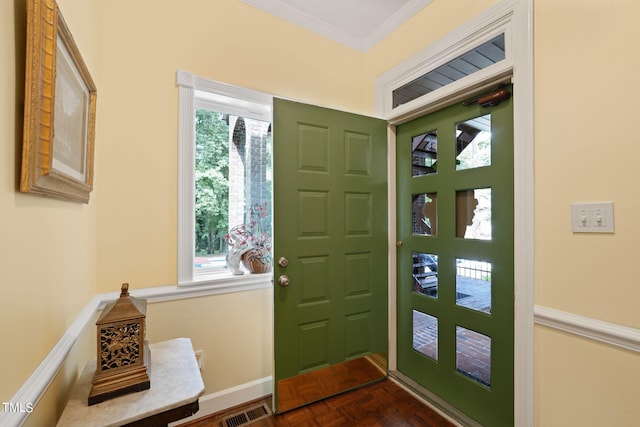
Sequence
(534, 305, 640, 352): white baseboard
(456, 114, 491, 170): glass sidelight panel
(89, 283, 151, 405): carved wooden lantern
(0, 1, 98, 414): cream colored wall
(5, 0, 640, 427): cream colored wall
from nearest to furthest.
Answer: (0, 1, 98, 414): cream colored wall → (5, 0, 640, 427): cream colored wall → (89, 283, 151, 405): carved wooden lantern → (534, 305, 640, 352): white baseboard → (456, 114, 491, 170): glass sidelight panel

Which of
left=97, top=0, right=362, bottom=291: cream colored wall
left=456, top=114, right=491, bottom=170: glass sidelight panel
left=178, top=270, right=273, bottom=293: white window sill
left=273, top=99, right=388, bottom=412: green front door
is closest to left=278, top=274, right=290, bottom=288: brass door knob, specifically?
left=273, top=99, right=388, bottom=412: green front door

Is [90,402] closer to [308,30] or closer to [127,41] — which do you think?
[127,41]

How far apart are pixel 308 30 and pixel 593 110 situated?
1.82 metres

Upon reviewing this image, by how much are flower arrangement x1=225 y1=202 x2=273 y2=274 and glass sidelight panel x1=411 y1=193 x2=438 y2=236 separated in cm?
108

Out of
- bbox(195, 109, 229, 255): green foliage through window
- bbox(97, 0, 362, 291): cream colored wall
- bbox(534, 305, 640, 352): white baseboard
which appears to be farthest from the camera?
bbox(195, 109, 229, 255): green foliage through window

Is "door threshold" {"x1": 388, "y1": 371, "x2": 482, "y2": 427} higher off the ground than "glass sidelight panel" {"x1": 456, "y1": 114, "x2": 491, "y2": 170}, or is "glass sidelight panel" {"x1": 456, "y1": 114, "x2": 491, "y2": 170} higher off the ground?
"glass sidelight panel" {"x1": 456, "y1": 114, "x2": 491, "y2": 170}

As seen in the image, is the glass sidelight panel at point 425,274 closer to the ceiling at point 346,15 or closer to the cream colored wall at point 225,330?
the cream colored wall at point 225,330

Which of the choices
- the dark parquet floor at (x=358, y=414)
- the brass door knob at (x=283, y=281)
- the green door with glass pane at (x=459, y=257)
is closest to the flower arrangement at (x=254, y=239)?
the brass door knob at (x=283, y=281)

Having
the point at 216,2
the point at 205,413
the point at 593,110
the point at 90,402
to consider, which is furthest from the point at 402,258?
the point at 216,2

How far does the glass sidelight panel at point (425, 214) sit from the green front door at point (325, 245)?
232 mm

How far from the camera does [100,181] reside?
146 cm

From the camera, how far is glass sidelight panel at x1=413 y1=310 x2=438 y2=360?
1.91 m

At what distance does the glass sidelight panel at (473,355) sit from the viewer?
5.23 ft

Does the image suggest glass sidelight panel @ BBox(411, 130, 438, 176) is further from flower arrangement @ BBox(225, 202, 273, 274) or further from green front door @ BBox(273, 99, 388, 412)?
flower arrangement @ BBox(225, 202, 273, 274)
